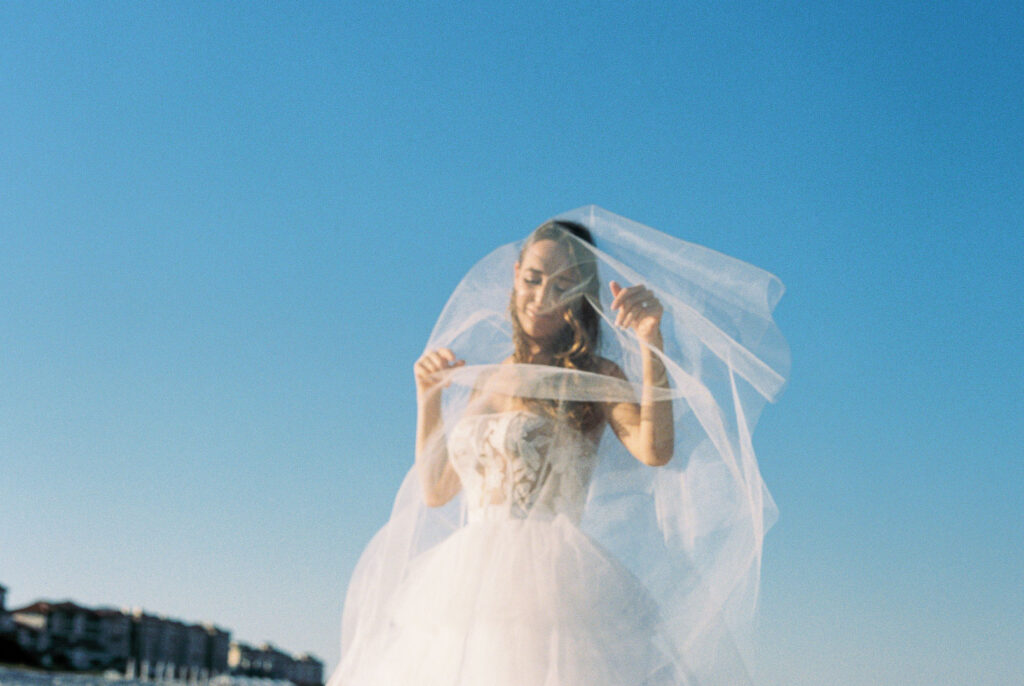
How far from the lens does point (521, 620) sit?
221 centimetres

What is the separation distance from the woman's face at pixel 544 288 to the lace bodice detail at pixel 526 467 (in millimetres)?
306

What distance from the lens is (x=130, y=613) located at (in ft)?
162

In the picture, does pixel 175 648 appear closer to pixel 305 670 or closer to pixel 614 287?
pixel 305 670

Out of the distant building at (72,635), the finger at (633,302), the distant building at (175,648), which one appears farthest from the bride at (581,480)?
the distant building at (175,648)

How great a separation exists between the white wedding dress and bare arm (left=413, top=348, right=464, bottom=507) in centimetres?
9

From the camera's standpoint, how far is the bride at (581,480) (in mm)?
2225

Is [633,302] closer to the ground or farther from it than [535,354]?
farther from it

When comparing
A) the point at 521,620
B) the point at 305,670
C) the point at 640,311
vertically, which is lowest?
the point at 305,670

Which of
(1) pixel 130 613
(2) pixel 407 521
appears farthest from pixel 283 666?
(2) pixel 407 521

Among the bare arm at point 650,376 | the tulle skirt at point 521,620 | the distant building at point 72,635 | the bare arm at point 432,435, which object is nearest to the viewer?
the tulle skirt at point 521,620

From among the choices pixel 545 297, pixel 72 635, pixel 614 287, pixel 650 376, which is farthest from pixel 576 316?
pixel 72 635

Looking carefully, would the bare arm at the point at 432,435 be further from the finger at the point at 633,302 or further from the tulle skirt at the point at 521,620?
the finger at the point at 633,302

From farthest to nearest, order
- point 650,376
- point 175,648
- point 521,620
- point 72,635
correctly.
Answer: point 175,648, point 72,635, point 650,376, point 521,620

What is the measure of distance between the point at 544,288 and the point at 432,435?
539mm
